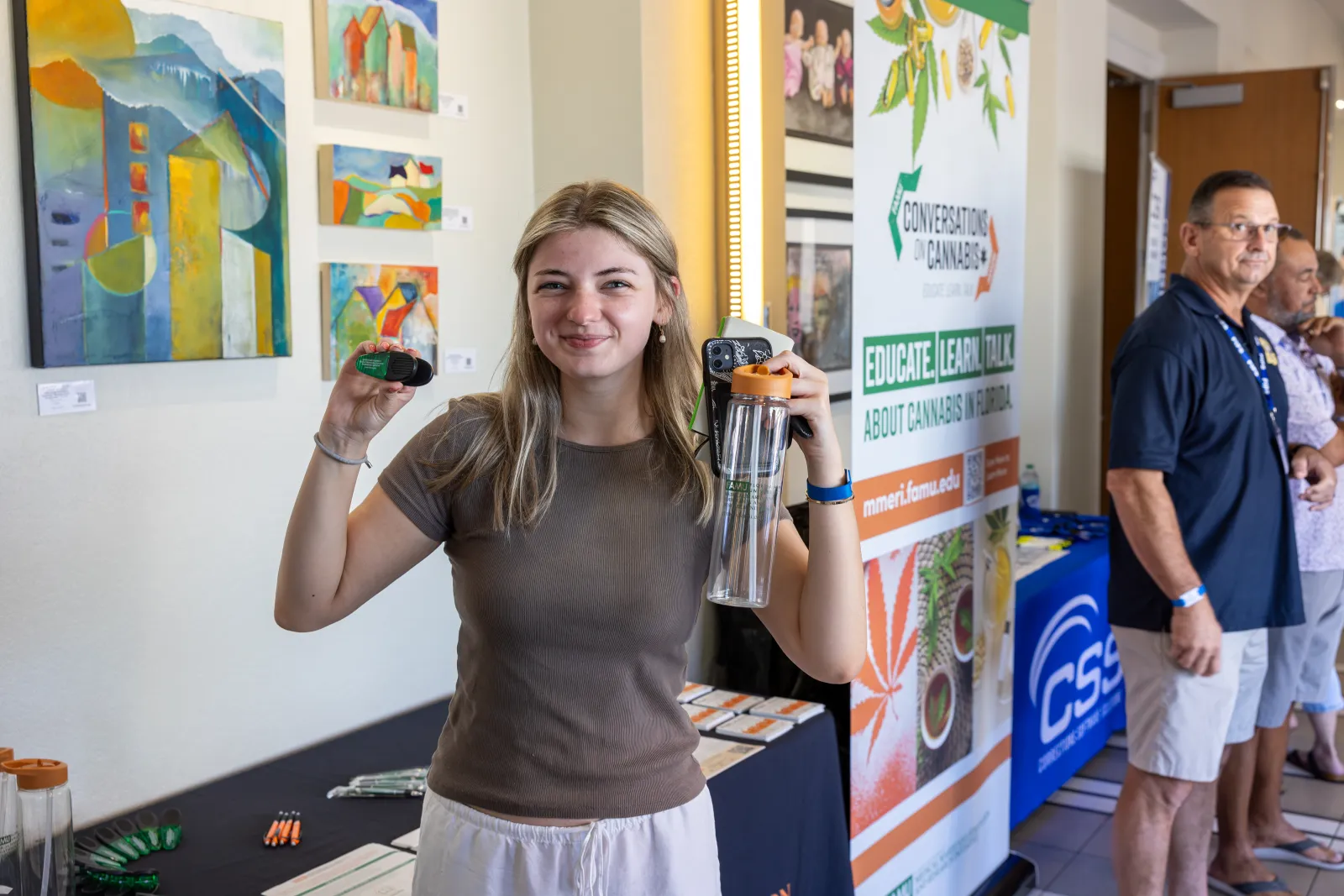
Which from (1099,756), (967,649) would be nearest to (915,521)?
(967,649)

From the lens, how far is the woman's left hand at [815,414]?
1303 mm

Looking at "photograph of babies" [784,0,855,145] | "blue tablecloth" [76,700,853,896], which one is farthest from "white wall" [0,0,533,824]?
"photograph of babies" [784,0,855,145]

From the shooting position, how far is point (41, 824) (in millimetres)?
1565

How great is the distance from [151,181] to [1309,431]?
302cm

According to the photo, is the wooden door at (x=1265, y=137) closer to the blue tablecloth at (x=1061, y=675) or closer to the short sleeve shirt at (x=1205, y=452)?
the blue tablecloth at (x=1061, y=675)

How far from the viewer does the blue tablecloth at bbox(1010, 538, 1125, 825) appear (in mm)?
3566

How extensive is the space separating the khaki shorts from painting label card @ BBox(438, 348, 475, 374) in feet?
5.44

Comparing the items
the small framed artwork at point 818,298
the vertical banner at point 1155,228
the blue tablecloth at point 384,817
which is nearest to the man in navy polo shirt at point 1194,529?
the small framed artwork at point 818,298

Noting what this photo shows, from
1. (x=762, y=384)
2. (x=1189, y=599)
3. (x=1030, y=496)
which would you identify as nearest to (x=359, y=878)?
(x=762, y=384)

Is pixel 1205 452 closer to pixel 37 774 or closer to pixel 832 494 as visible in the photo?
pixel 832 494

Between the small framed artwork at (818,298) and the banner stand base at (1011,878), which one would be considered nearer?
the small framed artwork at (818,298)

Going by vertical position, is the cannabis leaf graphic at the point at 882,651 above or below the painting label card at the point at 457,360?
below

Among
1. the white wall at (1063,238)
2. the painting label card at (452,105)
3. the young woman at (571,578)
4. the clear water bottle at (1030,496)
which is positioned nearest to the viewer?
the young woman at (571,578)

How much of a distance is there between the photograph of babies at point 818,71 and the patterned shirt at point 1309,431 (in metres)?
1.40
